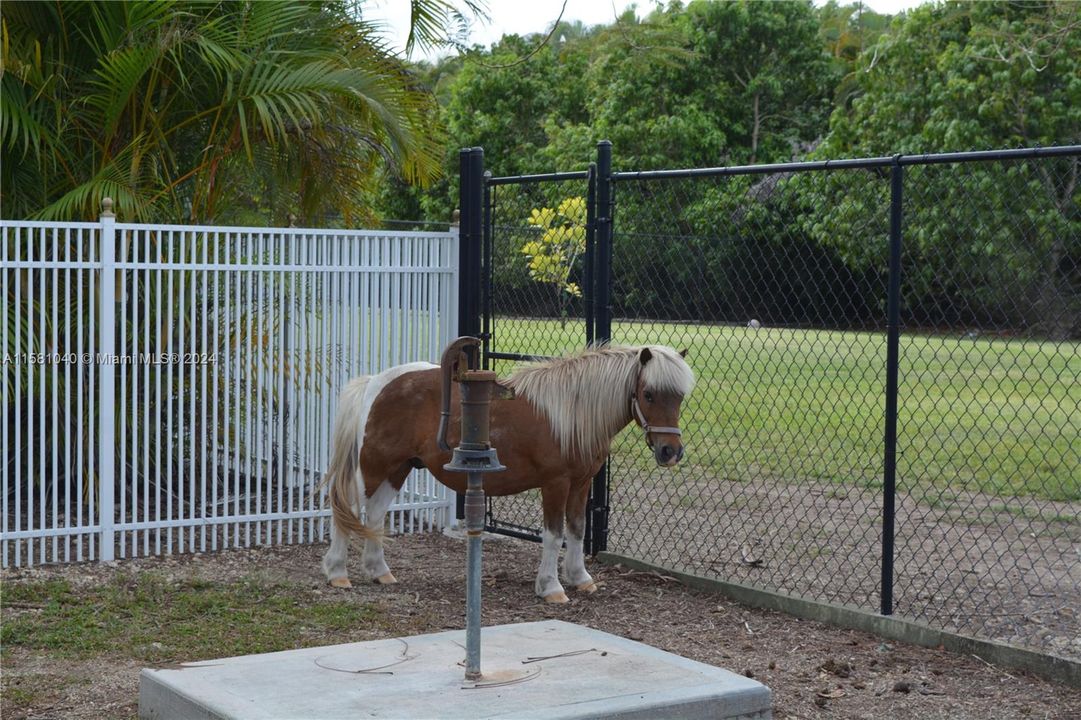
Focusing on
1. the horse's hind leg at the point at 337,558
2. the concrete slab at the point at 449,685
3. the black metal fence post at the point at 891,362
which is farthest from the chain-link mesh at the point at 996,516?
the horse's hind leg at the point at 337,558

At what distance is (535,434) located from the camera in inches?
239

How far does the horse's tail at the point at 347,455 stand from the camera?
645 cm

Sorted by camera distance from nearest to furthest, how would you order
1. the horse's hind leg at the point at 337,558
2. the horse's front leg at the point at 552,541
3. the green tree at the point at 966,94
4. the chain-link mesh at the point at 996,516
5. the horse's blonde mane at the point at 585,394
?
1. the chain-link mesh at the point at 996,516
2. the horse's blonde mane at the point at 585,394
3. the horse's front leg at the point at 552,541
4. the horse's hind leg at the point at 337,558
5. the green tree at the point at 966,94

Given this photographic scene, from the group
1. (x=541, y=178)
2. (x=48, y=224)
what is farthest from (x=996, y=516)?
(x=48, y=224)

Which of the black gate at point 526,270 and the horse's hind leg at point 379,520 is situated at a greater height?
the black gate at point 526,270

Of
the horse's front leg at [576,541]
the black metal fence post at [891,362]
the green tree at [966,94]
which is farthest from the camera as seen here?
the green tree at [966,94]

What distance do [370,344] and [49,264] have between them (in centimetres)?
202

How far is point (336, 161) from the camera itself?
889 centimetres

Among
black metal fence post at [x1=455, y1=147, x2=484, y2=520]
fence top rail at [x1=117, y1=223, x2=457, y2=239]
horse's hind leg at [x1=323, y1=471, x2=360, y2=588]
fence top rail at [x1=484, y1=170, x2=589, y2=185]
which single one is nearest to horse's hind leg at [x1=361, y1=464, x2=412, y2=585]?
horse's hind leg at [x1=323, y1=471, x2=360, y2=588]

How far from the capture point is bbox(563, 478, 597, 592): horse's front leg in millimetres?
A: 6293

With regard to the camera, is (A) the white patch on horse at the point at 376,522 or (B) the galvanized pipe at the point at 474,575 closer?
(B) the galvanized pipe at the point at 474,575

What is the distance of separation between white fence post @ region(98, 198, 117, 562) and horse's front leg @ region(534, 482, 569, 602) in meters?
2.57

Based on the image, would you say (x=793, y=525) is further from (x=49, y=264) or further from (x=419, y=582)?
(x=49, y=264)

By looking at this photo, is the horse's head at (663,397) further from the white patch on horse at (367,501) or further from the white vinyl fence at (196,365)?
the white vinyl fence at (196,365)
